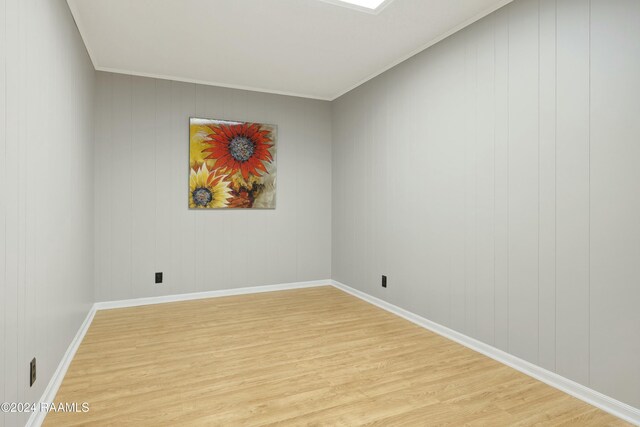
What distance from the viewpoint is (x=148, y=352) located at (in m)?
2.89

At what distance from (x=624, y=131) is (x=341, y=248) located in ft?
11.1

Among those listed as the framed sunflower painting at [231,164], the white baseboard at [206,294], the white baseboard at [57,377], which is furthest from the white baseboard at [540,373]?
the white baseboard at [57,377]

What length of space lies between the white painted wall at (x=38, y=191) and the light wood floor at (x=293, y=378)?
371 millimetres

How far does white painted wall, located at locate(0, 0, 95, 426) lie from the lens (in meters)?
1.54

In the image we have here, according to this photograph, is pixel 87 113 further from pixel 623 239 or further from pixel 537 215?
pixel 623 239

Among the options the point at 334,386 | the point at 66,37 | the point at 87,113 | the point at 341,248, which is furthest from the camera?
the point at 341,248

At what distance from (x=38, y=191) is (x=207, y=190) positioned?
2.56m

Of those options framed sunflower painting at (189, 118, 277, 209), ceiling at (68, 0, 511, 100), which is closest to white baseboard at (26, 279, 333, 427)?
framed sunflower painting at (189, 118, 277, 209)

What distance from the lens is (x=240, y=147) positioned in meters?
4.66

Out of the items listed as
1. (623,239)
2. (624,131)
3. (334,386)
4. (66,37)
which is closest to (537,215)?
(623,239)

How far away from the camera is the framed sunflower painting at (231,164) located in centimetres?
446

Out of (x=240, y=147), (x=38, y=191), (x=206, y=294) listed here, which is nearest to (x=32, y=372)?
(x=38, y=191)

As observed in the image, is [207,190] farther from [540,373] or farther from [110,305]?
[540,373]

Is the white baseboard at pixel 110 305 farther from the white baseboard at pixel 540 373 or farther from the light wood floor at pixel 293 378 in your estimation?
the white baseboard at pixel 540 373
